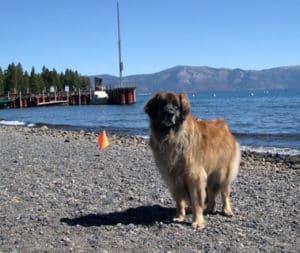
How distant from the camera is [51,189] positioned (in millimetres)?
9445

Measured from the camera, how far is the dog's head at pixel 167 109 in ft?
21.5

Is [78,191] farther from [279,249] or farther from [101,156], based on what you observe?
[101,156]

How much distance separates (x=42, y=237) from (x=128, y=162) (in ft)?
25.2

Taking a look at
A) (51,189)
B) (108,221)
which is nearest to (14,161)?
(51,189)

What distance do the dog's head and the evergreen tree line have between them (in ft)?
339

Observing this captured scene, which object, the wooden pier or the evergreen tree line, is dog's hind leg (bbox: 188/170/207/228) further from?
the evergreen tree line

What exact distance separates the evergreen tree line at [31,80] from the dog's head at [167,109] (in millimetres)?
103371

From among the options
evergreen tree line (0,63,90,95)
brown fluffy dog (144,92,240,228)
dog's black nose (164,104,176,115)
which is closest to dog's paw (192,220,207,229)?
brown fluffy dog (144,92,240,228)

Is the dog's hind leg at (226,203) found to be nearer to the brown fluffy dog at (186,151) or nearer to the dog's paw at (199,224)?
the brown fluffy dog at (186,151)

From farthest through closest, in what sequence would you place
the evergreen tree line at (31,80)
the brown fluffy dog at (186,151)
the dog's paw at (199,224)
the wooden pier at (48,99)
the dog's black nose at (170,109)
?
the evergreen tree line at (31,80)
the wooden pier at (48,99)
the dog's paw at (199,224)
the brown fluffy dog at (186,151)
the dog's black nose at (170,109)

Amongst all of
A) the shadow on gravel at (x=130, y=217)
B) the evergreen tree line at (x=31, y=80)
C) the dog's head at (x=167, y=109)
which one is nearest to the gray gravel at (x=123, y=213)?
the shadow on gravel at (x=130, y=217)

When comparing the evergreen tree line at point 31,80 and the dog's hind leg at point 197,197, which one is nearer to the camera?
the dog's hind leg at point 197,197

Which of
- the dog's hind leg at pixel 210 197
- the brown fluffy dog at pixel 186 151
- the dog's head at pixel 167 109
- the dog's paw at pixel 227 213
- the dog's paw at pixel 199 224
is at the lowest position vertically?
the dog's paw at pixel 227 213

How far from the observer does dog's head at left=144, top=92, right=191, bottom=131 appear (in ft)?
21.5
